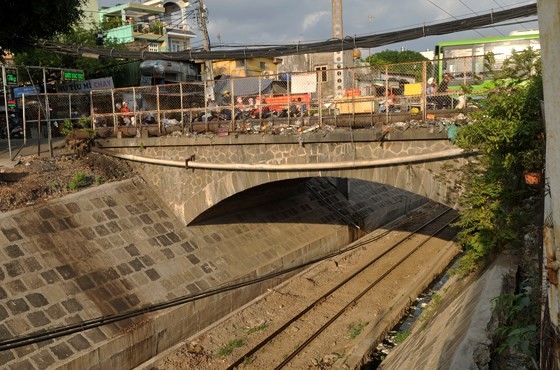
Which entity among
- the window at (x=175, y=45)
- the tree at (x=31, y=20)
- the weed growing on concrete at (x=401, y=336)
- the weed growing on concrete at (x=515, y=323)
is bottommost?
the weed growing on concrete at (x=401, y=336)

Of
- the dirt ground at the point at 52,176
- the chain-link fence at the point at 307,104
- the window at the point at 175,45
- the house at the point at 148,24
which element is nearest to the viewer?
the chain-link fence at the point at 307,104

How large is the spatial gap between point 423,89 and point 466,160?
78.1 inches

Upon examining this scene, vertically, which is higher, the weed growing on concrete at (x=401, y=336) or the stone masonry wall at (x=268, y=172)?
the stone masonry wall at (x=268, y=172)

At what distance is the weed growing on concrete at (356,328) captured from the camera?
11.8 metres

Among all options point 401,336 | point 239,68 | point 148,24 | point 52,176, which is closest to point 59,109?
point 52,176

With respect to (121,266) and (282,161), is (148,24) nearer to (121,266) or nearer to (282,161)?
(282,161)

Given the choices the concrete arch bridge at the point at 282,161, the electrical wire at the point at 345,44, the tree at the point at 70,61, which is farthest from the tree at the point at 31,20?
the tree at the point at 70,61

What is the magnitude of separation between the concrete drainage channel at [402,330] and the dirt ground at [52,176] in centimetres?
964

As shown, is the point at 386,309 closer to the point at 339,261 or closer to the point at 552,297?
the point at 339,261

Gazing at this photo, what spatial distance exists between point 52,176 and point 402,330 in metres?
11.1

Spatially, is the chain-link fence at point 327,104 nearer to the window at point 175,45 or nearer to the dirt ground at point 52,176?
the dirt ground at point 52,176

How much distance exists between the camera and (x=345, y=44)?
16.0 m

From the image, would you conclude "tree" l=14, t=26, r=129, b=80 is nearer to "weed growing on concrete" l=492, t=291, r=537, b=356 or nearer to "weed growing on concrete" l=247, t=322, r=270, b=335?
"weed growing on concrete" l=247, t=322, r=270, b=335

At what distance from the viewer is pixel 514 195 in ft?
31.5
